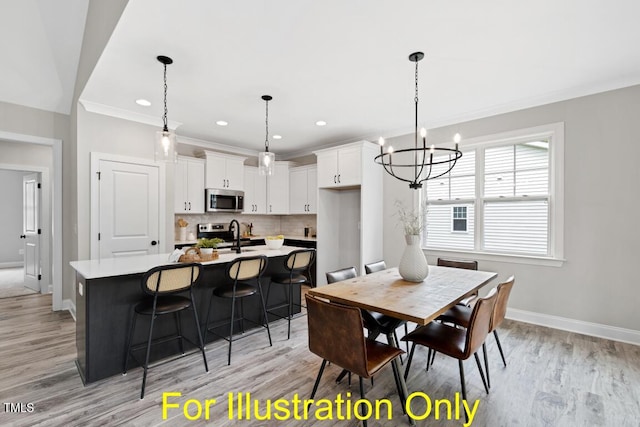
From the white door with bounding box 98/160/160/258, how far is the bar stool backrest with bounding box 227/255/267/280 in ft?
6.94

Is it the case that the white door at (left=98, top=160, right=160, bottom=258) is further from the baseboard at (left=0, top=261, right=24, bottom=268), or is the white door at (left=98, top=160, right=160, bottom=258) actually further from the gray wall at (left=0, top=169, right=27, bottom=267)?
the baseboard at (left=0, top=261, right=24, bottom=268)

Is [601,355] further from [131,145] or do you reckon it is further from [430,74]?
[131,145]

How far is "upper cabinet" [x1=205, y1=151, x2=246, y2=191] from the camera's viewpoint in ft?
17.3

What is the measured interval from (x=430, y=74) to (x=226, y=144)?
3997 mm

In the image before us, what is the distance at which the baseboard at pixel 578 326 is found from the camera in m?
3.10

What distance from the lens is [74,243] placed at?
3887 mm

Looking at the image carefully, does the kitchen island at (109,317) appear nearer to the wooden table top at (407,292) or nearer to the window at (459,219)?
the wooden table top at (407,292)

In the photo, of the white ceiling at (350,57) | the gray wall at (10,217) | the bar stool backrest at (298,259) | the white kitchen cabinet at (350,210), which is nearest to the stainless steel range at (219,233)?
the white kitchen cabinet at (350,210)

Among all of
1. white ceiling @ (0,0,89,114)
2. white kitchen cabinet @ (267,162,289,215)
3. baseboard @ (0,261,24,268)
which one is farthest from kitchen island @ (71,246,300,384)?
baseboard @ (0,261,24,268)

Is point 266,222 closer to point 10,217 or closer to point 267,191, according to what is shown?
point 267,191

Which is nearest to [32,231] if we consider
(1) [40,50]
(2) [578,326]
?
(1) [40,50]

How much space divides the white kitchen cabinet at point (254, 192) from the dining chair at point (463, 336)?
431 centimetres

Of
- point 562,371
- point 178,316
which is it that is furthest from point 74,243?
point 562,371

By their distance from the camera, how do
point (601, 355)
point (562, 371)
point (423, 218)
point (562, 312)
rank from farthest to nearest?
1. point (423, 218)
2. point (562, 312)
3. point (601, 355)
4. point (562, 371)
